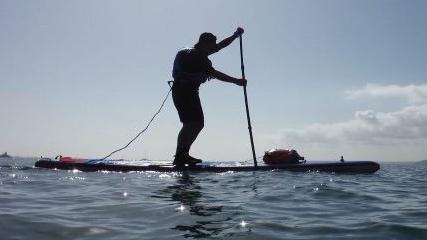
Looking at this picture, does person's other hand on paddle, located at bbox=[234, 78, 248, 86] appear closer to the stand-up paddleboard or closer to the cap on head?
the cap on head

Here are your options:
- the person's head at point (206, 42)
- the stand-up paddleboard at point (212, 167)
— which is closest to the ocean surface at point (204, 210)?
the stand-up paddleboard at point (212, 167)

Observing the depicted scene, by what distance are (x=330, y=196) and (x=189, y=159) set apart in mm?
5147

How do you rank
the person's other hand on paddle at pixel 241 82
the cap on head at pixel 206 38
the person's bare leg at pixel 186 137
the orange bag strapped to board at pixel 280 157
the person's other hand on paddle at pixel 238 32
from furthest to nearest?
the person's other hand on paddle at pixel 238 32
the orange bag strapped to board at pixel 280 157
the person's other hand on paddle at pixel 241 82
the cap on head at pixel 206 38
the person's bare leg at pixel 186 137

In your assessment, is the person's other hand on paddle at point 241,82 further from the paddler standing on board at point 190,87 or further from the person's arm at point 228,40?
the person's arm at point 228,40

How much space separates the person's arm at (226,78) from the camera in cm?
1239

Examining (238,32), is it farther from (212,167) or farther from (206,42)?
(212,167)

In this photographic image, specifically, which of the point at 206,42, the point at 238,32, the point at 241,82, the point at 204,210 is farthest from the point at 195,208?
the point at 238,32

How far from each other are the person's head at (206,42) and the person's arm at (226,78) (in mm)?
725

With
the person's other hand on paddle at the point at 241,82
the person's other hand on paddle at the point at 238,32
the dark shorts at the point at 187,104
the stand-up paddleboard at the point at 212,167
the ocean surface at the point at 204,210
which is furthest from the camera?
the person's other hand on paddle at the point at 238,32

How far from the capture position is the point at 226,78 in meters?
12.7

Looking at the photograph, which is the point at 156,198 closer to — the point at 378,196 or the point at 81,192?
the point at 81,192

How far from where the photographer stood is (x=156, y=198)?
23.0 feet

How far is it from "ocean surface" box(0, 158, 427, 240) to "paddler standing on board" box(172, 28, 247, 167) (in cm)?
251

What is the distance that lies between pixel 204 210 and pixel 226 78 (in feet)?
23.3
